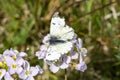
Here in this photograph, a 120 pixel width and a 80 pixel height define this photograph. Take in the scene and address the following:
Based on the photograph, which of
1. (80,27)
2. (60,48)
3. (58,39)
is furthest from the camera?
(80,27)

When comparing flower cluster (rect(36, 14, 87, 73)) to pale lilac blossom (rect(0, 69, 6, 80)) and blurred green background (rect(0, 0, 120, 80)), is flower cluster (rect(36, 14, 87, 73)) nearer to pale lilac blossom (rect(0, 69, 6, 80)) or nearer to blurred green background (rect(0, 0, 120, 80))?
pale lilac blossom (rect(0, 69, 6, 80))

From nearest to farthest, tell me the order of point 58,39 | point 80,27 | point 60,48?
point 60,48 < point 58,39 < point 80,27

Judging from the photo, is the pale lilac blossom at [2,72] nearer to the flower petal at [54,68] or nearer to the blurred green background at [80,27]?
the flower petal at [54,68]

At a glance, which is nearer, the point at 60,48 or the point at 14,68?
the point at 60,48

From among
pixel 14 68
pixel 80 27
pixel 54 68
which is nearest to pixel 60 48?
pixel 54 68

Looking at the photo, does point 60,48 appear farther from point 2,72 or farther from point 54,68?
point 2,72

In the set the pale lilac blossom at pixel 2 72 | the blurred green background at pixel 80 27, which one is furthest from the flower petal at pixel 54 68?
the blurred green background at pixel 80 27

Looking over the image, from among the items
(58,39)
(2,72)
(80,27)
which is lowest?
(2,72)

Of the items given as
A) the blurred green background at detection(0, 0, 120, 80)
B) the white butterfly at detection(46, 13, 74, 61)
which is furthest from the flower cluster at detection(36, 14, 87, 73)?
the blurred green background at detection(0, 0, 120, 80)
